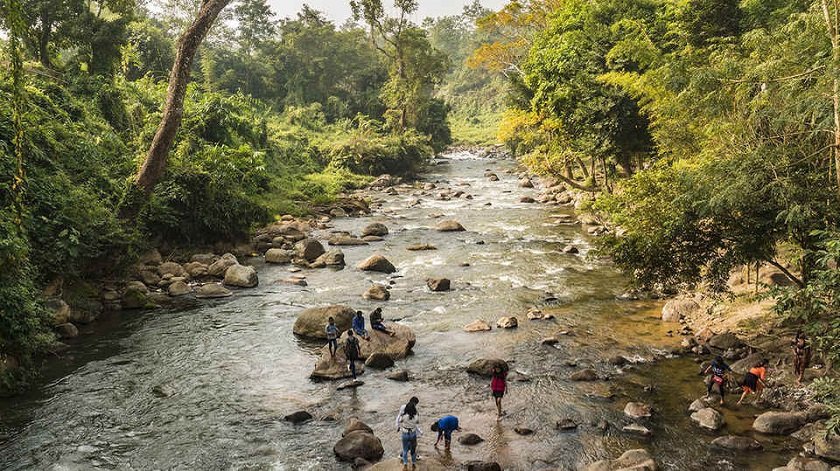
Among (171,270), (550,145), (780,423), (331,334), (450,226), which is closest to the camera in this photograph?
(780,423)

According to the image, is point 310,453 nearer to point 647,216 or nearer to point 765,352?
point 647,216

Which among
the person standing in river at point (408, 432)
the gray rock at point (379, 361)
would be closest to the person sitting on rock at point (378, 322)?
the gray rock at point (379, 361)

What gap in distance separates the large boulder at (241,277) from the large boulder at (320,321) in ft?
19.2

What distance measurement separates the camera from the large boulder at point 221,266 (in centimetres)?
2550

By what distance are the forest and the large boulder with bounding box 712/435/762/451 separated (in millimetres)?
2547

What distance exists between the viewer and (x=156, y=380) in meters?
15.6

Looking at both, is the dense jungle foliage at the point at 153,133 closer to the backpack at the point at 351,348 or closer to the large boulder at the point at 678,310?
the backpack at the point at 351,348

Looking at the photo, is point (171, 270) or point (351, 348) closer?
point (351, 348)

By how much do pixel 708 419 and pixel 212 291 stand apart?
18246 mm

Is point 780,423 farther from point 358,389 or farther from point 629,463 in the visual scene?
point 358,389

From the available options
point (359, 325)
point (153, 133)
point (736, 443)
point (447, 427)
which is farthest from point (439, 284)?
point (153, 133)

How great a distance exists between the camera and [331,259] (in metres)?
27.4

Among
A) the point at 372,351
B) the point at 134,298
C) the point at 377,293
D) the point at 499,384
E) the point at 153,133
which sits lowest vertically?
the point at 372,351

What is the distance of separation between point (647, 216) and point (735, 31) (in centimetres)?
1592
